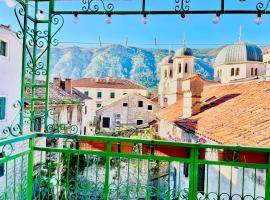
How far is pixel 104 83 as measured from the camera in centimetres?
4909

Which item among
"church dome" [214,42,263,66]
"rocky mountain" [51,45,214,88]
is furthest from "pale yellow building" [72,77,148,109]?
"rocky mountain" [51,45,214,88]

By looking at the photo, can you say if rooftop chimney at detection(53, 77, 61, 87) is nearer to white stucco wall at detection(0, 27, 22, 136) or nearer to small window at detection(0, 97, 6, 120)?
white stucco wall at detection(0, 27, 22, 136)

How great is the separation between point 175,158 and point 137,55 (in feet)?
466

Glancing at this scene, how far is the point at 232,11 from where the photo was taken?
3566 millimetres

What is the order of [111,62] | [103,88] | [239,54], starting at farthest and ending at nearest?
[111,62], [103,88], [239,54]

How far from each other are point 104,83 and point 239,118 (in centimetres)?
4047

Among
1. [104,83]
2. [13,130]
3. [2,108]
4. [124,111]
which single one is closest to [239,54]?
[124,111]

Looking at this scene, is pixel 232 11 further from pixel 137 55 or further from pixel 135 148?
pixel 137 55

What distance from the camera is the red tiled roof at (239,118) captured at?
7586mm

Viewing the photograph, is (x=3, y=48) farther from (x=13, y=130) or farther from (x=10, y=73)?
(x=13, y=130)

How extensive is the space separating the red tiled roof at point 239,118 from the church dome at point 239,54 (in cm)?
2491

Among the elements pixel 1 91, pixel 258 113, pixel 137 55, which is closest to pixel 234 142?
pixel 258 113

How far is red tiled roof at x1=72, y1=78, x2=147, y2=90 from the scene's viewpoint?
1876 inches

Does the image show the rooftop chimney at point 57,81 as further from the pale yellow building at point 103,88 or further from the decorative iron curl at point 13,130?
the decorative iron curl at point 13,130
